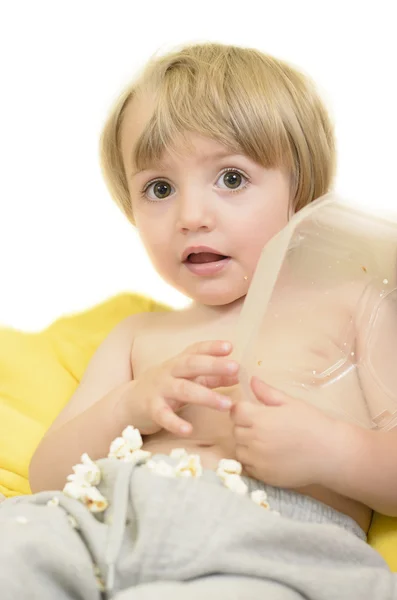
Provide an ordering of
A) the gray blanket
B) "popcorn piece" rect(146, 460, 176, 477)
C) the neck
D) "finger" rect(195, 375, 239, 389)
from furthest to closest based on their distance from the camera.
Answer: the neck, "finger" rect(195, 375, 239, 389), "popcorn piece" rect(146, 460, 176, 477), the gray blanket

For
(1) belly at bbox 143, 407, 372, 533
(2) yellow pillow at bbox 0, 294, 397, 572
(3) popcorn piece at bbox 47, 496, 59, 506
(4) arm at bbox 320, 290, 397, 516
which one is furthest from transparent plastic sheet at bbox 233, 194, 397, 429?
(2) yellow pillow at bbox 0, 294, 397, 572

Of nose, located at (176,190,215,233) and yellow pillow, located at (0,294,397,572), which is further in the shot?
yellow pillow, located at (0,294,397,572)

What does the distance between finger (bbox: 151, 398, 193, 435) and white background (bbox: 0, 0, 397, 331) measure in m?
0.76

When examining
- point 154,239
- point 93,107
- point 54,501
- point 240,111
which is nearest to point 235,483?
point 54,501

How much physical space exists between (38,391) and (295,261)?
2.02 feet

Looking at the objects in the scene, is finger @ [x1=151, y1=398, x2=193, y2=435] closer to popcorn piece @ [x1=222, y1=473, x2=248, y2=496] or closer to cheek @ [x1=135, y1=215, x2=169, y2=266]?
popcorn piece @ [x1=222, y1=473, x2=248, y2=496]

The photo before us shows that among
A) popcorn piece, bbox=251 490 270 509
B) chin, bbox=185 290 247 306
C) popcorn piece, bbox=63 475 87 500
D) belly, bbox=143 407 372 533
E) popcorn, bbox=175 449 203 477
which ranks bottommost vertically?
belly, bbox=143 407 372 533

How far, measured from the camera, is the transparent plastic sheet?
4.10 ft

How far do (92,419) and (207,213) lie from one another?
372mm

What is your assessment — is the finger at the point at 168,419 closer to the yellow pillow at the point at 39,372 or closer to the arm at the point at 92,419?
the arm at the point at 92,419

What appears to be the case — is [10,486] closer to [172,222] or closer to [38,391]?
[38,391]

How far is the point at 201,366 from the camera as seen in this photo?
1.13m

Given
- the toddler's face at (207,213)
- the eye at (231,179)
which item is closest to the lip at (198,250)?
the toddler's face at (207,213)

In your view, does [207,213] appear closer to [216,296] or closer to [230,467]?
[216,296]
